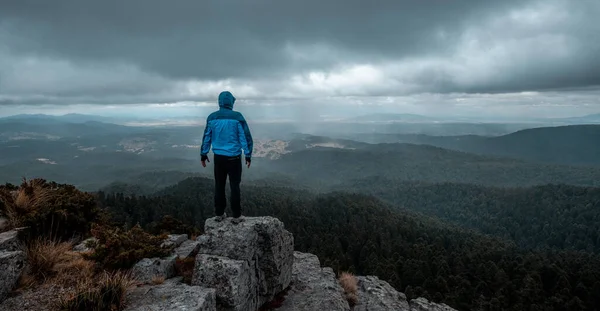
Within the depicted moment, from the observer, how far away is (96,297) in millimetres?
8750

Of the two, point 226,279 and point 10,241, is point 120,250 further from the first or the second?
point 226,279

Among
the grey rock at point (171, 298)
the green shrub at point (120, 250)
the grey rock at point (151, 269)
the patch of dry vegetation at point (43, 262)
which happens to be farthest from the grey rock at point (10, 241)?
the grey rock at point (171, 298)

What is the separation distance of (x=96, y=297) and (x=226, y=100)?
7841mm

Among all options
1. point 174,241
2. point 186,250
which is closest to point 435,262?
point 174,241

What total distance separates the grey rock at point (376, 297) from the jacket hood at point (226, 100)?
39.8 ft

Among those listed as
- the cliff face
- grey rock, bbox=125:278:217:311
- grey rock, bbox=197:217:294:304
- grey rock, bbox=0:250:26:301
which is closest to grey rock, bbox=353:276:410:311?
the cliff face

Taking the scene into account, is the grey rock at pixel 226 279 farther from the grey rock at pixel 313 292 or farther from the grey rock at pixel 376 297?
the grey rock at pixel 376 297

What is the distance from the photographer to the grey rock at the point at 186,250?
14.5 meters

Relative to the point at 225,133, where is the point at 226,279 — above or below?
below

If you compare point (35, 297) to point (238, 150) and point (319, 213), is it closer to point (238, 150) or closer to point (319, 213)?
point (238, 150)

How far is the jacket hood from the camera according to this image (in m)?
13.4

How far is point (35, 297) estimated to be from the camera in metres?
9.45

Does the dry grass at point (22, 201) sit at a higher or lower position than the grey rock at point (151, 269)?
higher

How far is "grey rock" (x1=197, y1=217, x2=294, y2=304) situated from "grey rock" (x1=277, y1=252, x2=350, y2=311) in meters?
0.81
